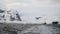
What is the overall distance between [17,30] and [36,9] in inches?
19.1

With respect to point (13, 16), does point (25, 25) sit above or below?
below

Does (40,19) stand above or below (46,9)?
below

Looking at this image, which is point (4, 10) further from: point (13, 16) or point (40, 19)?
point (40, 19)

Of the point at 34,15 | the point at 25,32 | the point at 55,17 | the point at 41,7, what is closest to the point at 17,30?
the point at 25,32

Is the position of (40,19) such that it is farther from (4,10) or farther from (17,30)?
(4,10)

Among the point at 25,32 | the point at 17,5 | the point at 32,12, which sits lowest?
the point at 25,32

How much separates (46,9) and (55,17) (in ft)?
0.67

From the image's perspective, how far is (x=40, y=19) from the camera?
65.6 inches

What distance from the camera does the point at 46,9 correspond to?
1.70 metres

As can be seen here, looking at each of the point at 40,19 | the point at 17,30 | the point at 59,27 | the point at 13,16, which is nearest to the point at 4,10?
the point at 13,16

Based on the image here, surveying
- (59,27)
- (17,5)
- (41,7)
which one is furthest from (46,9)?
(17,5)

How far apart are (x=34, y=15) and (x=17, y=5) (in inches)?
13.4

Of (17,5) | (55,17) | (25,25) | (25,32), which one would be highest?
(17,5)

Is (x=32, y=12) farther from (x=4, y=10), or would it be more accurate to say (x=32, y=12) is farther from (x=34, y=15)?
(x=4, y=10)
